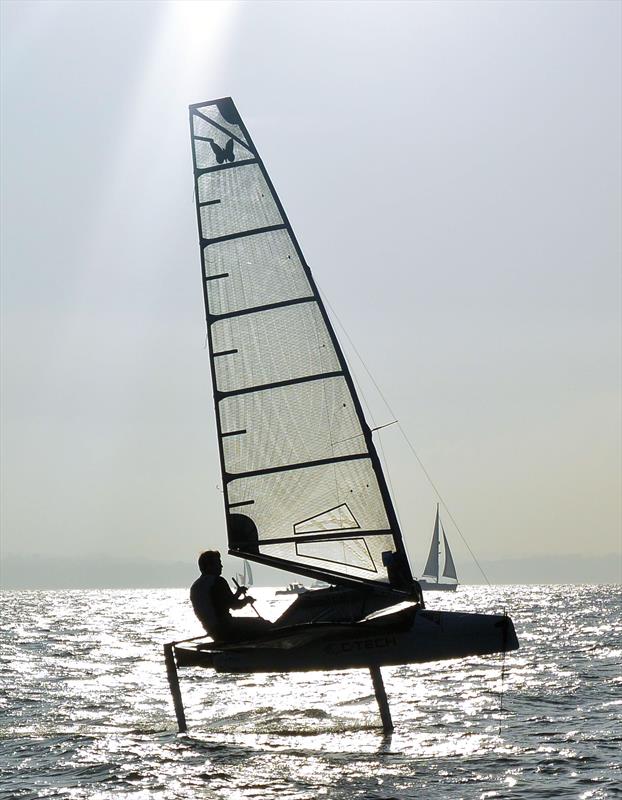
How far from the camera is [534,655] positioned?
30.5 meters

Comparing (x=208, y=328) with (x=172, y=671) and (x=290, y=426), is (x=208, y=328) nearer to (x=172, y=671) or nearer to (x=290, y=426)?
(x=290, y=426)

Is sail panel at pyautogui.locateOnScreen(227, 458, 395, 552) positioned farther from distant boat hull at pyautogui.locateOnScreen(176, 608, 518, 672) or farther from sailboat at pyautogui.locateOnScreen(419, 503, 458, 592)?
sailboat at pyautogui.locateOnScreen(419, 503, 458, 592)

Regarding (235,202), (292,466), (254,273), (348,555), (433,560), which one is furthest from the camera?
(433,560)

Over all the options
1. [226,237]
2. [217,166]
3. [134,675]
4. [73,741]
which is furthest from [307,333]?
[134,675]

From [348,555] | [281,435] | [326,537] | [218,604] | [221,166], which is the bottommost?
[218,604]

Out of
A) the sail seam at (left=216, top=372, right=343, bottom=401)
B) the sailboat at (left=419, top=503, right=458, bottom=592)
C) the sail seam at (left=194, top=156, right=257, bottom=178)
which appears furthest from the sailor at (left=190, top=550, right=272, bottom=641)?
the sailboat at (left=419, top=503, right=458, bottom=592)

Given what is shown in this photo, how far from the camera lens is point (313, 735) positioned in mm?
14219

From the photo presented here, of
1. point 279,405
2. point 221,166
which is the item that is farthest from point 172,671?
point 221,166

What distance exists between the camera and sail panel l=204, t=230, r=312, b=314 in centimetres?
1463

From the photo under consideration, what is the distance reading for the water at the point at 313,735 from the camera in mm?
11062

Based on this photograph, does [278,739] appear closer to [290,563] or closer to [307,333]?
[290,563]

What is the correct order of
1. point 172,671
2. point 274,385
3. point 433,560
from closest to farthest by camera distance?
Answer: point 172,671
point 274,385
point 433,560

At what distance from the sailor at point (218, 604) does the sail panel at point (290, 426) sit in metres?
1.76

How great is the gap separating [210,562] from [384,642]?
2.33 meters
